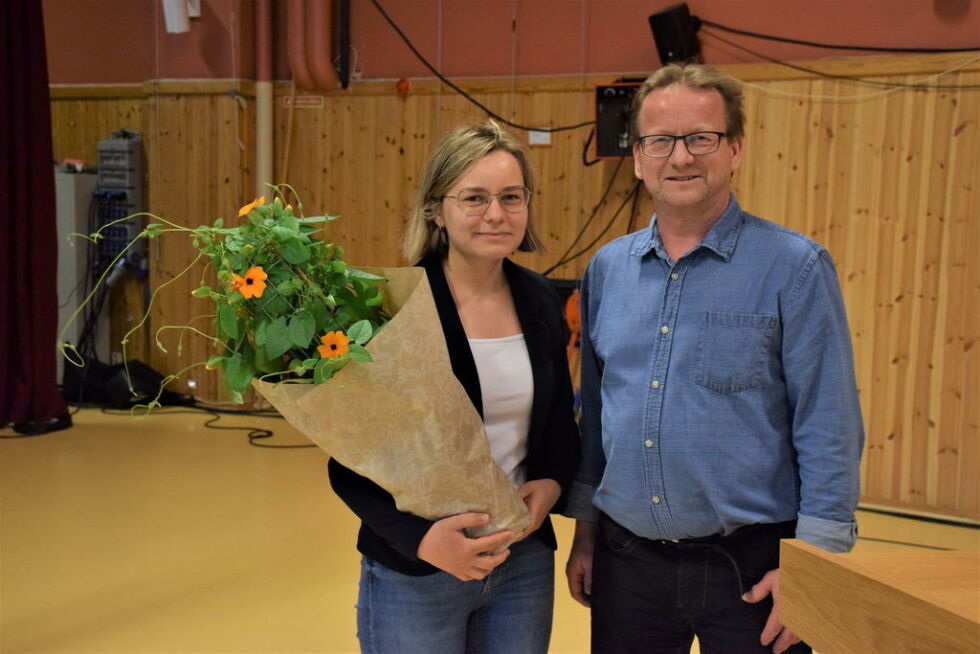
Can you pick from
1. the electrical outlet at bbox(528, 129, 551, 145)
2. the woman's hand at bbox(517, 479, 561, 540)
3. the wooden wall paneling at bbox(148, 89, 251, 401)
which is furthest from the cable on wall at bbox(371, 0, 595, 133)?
the woman's hand at bbox(517, 479, 561, 540)

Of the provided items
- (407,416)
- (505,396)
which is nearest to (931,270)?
(505,396)

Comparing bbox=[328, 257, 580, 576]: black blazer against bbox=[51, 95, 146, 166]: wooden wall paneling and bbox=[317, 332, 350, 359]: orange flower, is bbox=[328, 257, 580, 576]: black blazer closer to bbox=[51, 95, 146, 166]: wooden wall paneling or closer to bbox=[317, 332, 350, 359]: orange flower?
bbox=[317, 332, 350, 359]: orange flower

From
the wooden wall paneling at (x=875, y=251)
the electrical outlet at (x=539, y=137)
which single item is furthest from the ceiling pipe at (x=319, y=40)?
the wooden wall paneling at (x=875, y=251)

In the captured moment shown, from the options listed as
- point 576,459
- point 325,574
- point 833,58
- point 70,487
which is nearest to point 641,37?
point 833,58

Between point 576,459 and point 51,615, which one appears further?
point 51,615

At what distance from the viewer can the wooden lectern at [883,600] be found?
721 millimetres

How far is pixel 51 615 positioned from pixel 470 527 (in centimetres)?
253

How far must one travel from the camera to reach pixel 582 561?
1964mm

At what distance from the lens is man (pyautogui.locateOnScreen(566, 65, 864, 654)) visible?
1.64 m

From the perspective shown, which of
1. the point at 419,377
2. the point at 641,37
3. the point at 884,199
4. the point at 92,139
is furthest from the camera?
the point at 92,139

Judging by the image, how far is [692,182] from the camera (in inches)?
67.4

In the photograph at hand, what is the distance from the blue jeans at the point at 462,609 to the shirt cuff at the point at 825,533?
1.59ft

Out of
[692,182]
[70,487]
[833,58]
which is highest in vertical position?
[833,58]

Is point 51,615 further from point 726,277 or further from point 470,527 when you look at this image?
point 726,277
